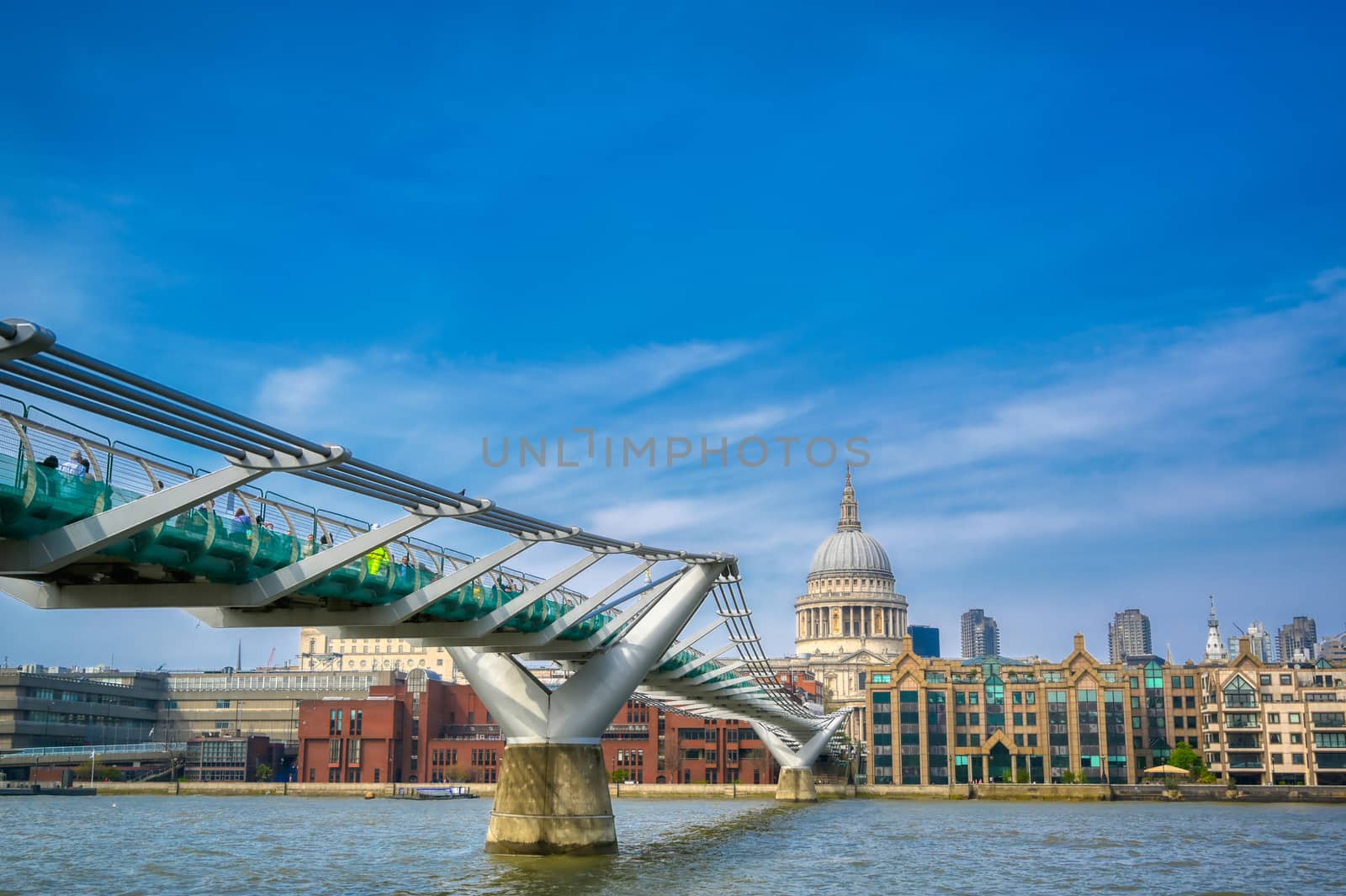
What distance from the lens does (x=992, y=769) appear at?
383 ft

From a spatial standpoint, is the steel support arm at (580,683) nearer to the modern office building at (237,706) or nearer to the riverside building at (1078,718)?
the riverside building at (1078,718)

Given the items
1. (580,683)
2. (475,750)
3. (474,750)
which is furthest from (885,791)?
(580,683)

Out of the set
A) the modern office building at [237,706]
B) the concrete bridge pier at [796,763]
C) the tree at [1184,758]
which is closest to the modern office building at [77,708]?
the modern office building at [237,706]

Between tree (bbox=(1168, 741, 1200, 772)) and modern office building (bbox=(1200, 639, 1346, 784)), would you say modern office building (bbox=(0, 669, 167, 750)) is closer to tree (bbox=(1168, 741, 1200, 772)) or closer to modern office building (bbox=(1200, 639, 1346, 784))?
tree (bbox=(1168, 741, 1200, 772))

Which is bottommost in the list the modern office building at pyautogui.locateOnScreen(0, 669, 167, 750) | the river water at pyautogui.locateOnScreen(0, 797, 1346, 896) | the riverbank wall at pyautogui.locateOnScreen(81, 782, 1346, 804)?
the riverbank wall at pyautogui.locateOnScreen(81, 782, 1346, 804)

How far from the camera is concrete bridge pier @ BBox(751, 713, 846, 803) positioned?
333 ft

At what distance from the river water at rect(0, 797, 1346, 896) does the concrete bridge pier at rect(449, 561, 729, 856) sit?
0.95 metres

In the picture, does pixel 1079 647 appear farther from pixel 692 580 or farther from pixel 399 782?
pixel 692 580

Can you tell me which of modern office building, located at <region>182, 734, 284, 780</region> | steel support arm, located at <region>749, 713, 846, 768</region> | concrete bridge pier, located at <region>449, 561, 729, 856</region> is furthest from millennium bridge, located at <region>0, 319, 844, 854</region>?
modern office building, located at <region>182, 734, 284, 780</region>

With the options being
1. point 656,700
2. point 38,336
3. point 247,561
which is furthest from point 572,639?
point 656,700

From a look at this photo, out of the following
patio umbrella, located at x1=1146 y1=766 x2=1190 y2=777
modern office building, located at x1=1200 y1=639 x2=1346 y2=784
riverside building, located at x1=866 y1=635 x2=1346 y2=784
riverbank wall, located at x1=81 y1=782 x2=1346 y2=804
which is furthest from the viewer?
riverside building, located at x1=866 y1=635 x2=1346 y2=784

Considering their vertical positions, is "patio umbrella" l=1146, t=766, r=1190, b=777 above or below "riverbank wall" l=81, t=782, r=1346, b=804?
above

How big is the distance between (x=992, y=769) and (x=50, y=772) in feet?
262

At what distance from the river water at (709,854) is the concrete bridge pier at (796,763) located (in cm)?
1889
